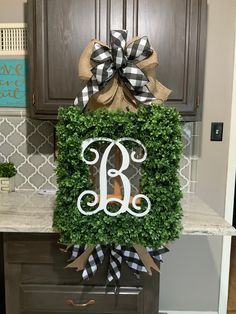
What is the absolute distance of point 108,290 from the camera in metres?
1.22

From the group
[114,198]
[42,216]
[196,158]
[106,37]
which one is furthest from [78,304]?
[106,37]

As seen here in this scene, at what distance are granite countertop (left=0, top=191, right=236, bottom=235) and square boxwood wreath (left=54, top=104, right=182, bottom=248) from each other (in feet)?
0.51

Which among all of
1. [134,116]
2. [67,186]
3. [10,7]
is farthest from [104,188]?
[10,7]

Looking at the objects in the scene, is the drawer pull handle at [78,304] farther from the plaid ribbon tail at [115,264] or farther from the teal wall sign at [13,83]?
the teal wall sign at [13,83]

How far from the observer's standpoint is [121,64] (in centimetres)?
107

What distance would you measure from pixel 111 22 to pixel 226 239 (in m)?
1.43

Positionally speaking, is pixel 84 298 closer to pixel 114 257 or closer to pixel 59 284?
pixel 59 284

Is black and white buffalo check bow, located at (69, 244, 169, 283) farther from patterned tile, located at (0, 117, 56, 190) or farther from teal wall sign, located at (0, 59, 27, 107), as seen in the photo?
teal wall sign, located at (0, 59, 27, 107)

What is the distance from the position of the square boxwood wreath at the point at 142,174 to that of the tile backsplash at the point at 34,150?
A: 31.6 inches

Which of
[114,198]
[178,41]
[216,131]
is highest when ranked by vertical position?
[178,41]

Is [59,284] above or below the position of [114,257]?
below

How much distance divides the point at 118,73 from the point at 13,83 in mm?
925

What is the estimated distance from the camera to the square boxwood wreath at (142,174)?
40.0 inches

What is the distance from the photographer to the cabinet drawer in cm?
122
